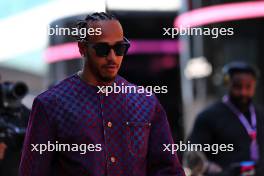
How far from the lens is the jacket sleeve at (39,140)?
2902 mm

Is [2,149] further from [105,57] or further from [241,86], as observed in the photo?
[241,86]

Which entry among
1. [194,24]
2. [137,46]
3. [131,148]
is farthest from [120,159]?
[137,46]

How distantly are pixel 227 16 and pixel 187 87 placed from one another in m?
1.22

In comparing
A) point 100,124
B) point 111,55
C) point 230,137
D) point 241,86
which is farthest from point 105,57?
point 241,86

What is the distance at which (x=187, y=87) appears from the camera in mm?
8211

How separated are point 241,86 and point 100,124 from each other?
2.87 meters

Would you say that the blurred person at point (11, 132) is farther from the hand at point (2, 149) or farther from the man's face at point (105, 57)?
the man's face at point (105, 57)

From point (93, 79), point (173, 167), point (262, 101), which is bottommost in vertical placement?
point (262, 101)

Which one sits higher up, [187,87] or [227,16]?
[227,16]

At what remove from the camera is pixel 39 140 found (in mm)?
2906

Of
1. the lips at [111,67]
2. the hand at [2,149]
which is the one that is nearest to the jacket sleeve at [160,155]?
the lips at [111,67]

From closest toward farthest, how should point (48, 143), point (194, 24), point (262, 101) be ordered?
1. point (48, 143)
2. point (194, 24)
3. point (262, 101)

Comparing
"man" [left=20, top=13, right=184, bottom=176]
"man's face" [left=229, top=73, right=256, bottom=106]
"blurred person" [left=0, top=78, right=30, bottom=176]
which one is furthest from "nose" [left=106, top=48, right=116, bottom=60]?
"man's face" [left=229, top=73, right=256, bottom=106]

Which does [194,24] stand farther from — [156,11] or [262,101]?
[262,101]
